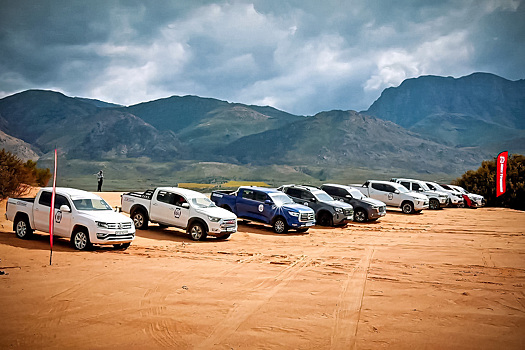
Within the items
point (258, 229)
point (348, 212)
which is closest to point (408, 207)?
point (348, 212)

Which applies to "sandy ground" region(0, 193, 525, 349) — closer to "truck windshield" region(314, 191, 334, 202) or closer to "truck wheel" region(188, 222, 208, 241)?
"truck wheel" region(188, 222, 208, 241)

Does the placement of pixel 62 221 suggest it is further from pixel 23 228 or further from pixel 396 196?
pixel 396 196

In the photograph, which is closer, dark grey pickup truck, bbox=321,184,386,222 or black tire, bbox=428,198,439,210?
dark grey pickup truck, bbox=321,184,386,222

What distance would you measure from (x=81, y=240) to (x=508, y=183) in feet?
106

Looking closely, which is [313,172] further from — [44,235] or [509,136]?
[509,136]

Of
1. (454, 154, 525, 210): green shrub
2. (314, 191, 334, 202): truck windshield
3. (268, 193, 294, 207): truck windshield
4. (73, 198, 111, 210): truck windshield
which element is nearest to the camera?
(73, 198, 111, 210): truck windshield

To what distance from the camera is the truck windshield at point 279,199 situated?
18.2 m

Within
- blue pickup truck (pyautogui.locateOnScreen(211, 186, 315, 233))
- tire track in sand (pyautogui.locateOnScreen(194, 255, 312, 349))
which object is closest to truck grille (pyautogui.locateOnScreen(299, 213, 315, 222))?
blue pickup truck (pyautogui.locateOnScreen(211, 186, 315, 233))

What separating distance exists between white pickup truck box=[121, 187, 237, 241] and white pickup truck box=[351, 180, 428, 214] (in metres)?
13.7

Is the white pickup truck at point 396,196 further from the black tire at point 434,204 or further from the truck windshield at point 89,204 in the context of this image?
the truck windshield at point 89,204

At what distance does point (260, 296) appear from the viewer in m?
7.92

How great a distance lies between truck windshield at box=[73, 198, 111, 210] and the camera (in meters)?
12.9

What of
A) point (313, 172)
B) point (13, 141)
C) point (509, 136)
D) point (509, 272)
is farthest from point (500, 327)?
point (509, 136)

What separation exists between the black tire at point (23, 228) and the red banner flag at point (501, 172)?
27909mm
